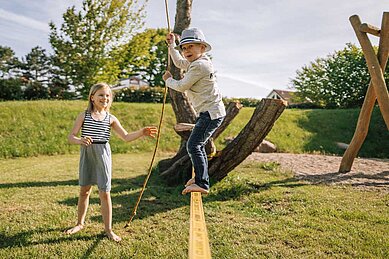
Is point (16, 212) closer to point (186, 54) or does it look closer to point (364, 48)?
point (186, 54)

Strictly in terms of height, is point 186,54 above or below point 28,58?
below

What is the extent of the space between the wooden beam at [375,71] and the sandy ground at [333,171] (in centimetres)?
125

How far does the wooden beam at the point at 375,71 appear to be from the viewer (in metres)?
6.13

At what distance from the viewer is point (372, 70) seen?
6.38 m

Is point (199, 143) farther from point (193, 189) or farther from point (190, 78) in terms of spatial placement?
point (190, 78)

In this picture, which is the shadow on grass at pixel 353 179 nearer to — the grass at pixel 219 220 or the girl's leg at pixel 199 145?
A: the grass at pixel 219 220

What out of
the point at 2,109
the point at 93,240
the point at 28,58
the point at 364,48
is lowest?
the point at 93,240

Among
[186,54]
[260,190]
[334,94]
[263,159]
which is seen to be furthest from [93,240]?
[334,94]

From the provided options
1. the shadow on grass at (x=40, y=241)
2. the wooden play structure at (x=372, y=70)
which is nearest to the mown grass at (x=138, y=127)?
the wooden play structure at (x=372, y=70)

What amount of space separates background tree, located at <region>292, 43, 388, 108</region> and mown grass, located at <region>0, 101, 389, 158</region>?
626 cm

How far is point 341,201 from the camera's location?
532 cm

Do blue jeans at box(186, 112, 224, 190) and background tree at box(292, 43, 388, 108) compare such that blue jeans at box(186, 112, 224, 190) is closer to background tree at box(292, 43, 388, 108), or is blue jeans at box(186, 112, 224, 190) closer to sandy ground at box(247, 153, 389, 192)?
sandy ground at box(247, 153, 389, 192)

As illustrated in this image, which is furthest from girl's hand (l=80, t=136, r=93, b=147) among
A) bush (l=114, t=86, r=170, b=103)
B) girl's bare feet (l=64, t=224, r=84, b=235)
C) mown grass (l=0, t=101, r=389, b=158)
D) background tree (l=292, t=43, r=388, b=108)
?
background tree (l=292, t=43, r=388, b=108)

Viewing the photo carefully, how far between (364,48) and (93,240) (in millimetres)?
5790
